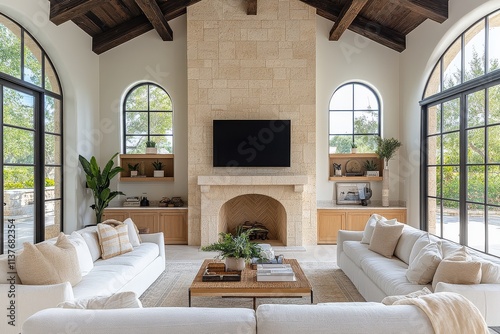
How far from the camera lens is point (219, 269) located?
11.7 feet

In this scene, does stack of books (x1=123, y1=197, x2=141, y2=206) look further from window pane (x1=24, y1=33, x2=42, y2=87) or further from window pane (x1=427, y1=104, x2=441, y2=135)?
window pane (x1=427, y1=104, x2=441, y2=135)

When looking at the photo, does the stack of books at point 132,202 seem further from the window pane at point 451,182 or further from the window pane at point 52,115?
the window pane at point 451,182

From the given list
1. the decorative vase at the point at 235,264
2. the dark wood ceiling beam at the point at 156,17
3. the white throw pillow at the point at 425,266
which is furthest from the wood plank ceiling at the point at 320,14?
the decorative vase at the point at 235,264

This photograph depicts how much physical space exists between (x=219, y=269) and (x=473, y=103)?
392cm

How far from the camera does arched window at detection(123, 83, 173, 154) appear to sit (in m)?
7.04

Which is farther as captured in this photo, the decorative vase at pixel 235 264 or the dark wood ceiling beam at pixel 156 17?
the dark wood ceiling beam at pixel 156 17

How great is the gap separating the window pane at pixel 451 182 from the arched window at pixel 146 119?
15.9ft

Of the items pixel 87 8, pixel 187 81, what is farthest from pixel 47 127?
pixel 187 81

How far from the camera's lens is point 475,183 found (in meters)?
4.66

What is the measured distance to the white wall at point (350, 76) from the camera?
6.87 metres

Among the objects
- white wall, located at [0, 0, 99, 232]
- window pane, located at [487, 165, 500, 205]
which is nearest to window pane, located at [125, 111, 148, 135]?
white wall, located at [0, 0, 99, 232]

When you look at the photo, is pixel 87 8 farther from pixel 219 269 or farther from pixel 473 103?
pixel 473 103

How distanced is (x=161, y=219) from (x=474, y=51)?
5.57 metres

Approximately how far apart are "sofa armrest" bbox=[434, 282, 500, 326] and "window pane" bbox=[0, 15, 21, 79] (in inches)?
207
